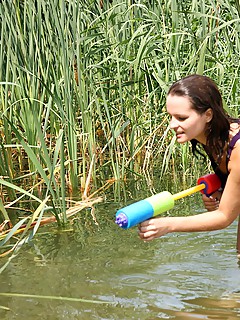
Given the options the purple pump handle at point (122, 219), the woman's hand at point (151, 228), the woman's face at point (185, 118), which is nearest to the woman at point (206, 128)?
the woman's face at point (185, 118)

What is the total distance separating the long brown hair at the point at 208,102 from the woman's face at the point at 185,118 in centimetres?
2

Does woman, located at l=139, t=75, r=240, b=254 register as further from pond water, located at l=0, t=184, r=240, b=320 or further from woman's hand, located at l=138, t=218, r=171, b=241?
pond water, located at l=0, t=184, r=240, b=320

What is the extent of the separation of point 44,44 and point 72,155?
1.99 ft

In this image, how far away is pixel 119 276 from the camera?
3084 mm

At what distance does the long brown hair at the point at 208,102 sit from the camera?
276 centimetres

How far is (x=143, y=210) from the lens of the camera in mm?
2561

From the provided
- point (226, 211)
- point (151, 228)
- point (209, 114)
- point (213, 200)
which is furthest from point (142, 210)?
point (213, 200)

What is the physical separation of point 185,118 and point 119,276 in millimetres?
734

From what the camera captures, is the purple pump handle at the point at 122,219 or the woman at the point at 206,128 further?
the woman at the point at 206,128

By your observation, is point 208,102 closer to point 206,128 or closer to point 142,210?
point 206,128

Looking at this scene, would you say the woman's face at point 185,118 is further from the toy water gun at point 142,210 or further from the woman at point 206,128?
the toy water gun at point 142,210

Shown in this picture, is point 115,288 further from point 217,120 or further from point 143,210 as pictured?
point 217,120

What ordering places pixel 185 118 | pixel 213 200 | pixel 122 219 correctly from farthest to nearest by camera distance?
pixel 213 200 → pixel 185 118 → pixel 122 219

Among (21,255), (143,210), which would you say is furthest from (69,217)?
(143,210)
